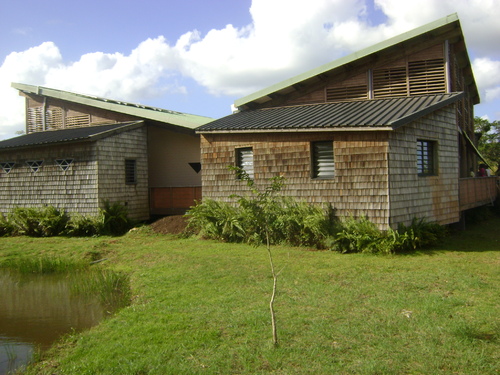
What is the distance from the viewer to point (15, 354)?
6.20 metres

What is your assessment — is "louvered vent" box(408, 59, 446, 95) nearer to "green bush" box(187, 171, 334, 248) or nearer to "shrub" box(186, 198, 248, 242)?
"green bush" box(187, 171, 334, 248)

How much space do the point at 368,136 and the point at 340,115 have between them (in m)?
1.80

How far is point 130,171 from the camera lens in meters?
18.3

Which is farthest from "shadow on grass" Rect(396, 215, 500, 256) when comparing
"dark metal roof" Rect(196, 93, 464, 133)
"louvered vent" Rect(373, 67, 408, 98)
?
"louvered vent" Rect(373, 67, 408, 98)

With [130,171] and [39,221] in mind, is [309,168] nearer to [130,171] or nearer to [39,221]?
[130,171]

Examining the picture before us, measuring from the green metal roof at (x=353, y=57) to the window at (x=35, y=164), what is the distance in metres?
8.20

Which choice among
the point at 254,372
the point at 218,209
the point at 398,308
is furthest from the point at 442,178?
the point at 254,372

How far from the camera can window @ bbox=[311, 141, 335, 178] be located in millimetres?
12633

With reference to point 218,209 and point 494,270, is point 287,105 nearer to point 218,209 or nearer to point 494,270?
point 218,209

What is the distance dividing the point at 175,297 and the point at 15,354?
263 centimetres

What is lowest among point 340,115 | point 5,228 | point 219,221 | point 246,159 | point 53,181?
point 5,228

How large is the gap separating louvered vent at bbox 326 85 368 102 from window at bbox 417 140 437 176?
3259 mm

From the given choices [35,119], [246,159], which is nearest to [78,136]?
[246,159]

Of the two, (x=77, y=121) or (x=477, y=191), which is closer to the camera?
(x=477, y=191)
